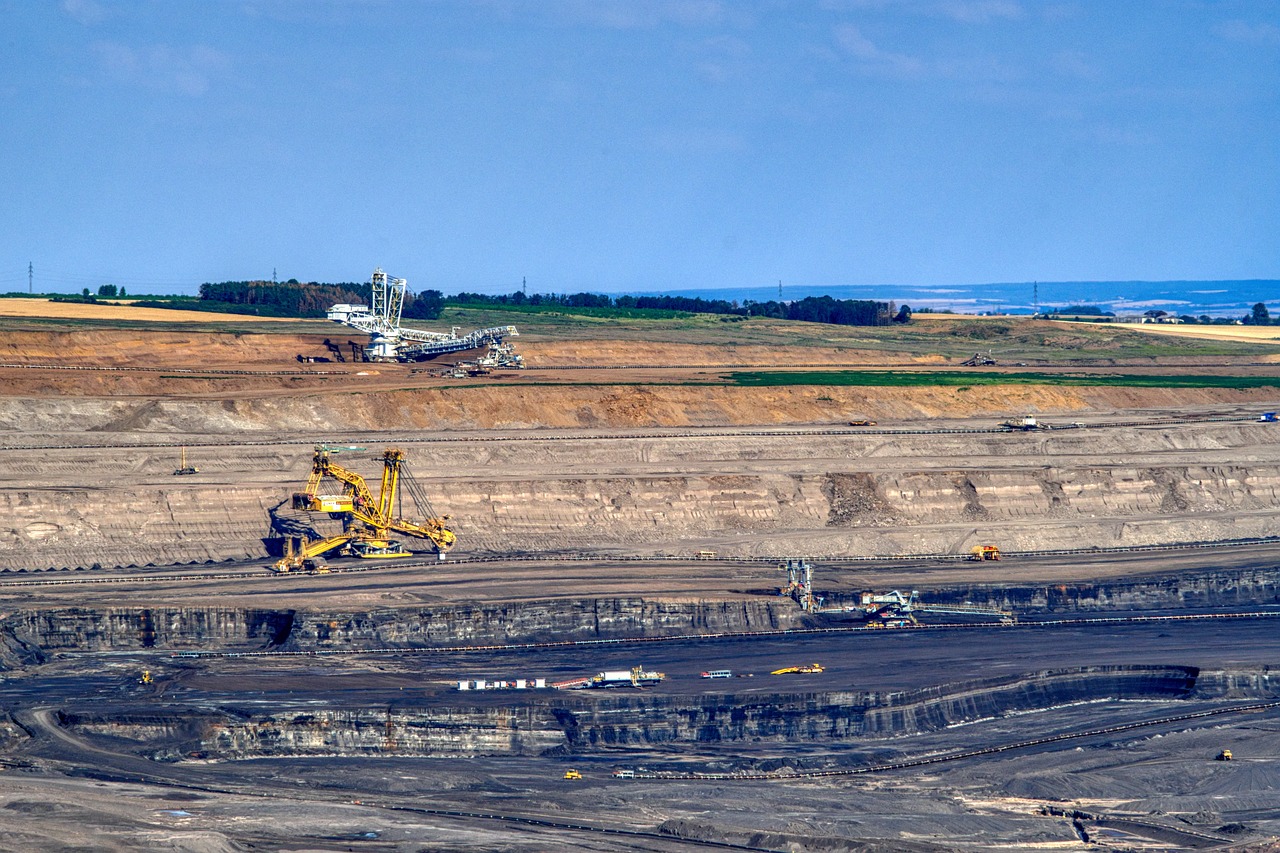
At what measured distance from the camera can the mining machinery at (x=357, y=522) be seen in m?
68.4

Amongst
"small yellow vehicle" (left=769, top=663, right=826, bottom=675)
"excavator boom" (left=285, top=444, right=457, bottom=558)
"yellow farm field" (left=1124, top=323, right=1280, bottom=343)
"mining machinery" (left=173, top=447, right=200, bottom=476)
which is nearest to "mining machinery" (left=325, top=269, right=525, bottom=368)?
"mining machinery" (left=173, top=447, right=200, bottom=476)

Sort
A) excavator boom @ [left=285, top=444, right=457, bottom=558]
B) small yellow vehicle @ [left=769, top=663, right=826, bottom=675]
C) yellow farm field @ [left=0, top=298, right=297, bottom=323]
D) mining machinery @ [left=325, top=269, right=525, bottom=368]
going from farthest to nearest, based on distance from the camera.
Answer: yellow farm field @ [left=0, top=298, right=297, bottom=323] < mining machinery @ [left=325, top=269, right=525, bottom=368] < excavator boom @ [left=285, top=444, right=457, bottom=558] < small yellow vehicle @ [left=769, top=663, right=826, bottom=675]

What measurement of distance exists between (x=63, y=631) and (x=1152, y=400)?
77.4 m

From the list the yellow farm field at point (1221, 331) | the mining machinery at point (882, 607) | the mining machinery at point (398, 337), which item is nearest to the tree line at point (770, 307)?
the yellow farm field at point (1221, 331)

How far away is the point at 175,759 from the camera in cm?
4816

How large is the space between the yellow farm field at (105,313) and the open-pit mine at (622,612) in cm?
2560

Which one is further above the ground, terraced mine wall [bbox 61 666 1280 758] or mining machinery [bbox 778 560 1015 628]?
mining machinery [bbox 778 560 1015 628]

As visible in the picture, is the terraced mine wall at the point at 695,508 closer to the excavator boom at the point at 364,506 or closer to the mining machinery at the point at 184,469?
the mining machinery at the point at 184,469

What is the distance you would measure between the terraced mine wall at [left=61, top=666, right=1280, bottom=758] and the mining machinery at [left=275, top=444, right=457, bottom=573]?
17.6 m

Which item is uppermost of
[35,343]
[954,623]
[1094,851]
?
[35,343]

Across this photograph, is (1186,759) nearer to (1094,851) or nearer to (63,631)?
(1094,851)

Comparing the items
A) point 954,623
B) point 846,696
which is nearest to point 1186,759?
point 846,696

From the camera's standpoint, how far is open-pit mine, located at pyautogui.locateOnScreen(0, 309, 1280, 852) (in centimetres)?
4481

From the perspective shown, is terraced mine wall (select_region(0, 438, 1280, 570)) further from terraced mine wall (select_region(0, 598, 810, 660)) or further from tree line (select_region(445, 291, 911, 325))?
tree line (select_region(445, 291, 911, 325))
